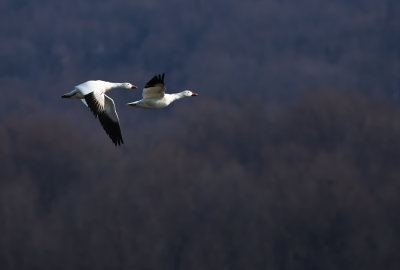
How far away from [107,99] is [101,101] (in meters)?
2.22

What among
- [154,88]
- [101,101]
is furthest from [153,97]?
[101,101]

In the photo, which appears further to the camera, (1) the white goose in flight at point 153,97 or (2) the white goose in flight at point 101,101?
(1) the white goose in flight at point 153,97

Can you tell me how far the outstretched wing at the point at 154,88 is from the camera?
31686mm

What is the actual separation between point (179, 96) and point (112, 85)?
8.83 feet

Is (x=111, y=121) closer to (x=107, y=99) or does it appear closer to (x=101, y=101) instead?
(x=107, y=99)

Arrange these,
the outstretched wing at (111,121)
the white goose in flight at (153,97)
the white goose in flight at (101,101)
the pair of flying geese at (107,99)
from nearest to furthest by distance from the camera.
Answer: the white goose in flight at (101,101)
the pair of flying geese at (107,99)
the white goose in flight at (153,97)
the outstretched wing at (111,121)

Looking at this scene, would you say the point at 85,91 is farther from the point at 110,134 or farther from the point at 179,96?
the point at 179,96

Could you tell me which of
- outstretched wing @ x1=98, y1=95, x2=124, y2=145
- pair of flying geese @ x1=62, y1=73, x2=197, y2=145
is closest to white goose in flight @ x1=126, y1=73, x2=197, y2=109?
pair of flying geese @ x1=62, y1=73, x2=197, y2=145

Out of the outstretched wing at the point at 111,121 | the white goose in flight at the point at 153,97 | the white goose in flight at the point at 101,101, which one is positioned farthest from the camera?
the outstretched wing at the point at 111,121

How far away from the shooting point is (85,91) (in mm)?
31219

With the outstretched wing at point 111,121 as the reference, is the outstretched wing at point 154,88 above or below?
above

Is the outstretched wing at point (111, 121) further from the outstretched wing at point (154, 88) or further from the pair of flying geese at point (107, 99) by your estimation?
the outstretched wing at point (154, 88)

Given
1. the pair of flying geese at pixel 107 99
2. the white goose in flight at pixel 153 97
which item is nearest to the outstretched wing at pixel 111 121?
the pair of flying geese at pixel 107 99

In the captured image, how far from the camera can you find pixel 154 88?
105 feet
